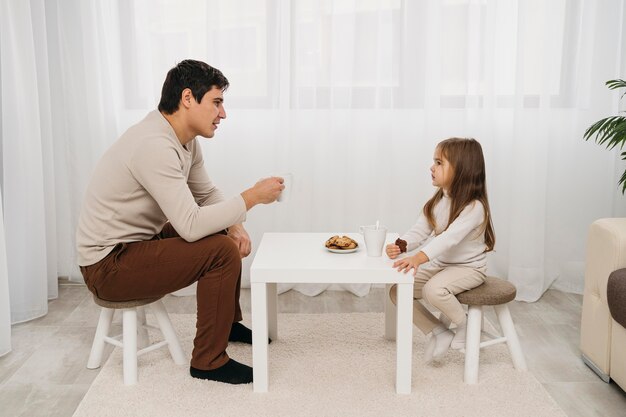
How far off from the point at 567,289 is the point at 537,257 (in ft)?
0.79

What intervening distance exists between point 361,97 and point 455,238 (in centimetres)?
122

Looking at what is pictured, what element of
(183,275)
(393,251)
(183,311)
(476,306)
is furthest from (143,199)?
(476,306)

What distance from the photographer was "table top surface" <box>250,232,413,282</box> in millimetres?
2092

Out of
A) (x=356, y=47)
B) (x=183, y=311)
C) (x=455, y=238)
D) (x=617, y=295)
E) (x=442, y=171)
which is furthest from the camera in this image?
(x=356, y=47)

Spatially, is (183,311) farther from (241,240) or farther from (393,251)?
(393,251)

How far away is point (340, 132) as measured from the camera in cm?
332

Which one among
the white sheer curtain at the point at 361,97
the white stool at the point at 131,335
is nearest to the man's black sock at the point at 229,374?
the white stool at the point at 131,335

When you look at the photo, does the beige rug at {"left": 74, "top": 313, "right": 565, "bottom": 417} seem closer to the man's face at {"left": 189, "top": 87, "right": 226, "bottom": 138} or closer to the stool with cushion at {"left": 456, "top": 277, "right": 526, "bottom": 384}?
the stool with cushion at {"left": 456, "top": 277, "right": 526, "bottom": 384}

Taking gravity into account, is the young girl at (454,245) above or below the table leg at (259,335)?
above

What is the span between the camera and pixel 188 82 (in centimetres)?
225

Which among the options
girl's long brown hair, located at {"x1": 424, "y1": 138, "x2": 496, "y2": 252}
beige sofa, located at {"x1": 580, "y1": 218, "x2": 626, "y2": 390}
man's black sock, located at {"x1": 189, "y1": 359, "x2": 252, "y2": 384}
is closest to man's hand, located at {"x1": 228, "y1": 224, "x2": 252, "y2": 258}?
man's black sock, located at {"x1": 189, "y1": 359, "x2": 252, "y2": 384}

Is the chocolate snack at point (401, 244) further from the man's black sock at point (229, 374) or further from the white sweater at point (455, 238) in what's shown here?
the man's black sock at point (229, 374)

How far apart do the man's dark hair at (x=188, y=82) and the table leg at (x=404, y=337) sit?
93cm

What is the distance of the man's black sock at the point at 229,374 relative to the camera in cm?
224
